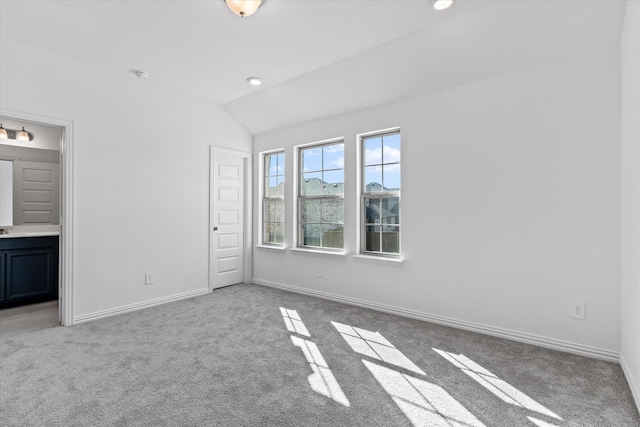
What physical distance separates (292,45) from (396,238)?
227cm

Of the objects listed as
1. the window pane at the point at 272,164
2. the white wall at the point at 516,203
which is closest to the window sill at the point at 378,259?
the white wall at the point at 516,203

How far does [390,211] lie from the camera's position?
148 inches

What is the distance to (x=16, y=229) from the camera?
4.39 metres

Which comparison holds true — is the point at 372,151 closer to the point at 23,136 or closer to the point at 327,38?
the point at 327,38

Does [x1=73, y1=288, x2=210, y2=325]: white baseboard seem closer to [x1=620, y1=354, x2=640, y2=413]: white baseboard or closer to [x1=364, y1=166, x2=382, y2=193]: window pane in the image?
[x1=364, y1=166, x2=382, y2=193]: window pane

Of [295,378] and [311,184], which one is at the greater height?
[311,184]

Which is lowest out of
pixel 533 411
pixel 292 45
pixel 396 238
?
pixel 533 411

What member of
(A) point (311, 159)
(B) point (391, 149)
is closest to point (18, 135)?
(A) point (311, 159)

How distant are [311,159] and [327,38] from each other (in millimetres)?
1918

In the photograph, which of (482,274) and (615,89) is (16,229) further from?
(615,89)

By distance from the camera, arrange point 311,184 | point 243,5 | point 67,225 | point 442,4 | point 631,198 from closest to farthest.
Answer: point 631,198 < point 243,5 < point 442,4 < point 67,225 < point 311,184

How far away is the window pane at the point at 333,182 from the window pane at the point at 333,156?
81 mm

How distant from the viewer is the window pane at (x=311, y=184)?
4.43 meters

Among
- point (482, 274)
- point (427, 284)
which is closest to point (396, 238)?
point (427, 284)
